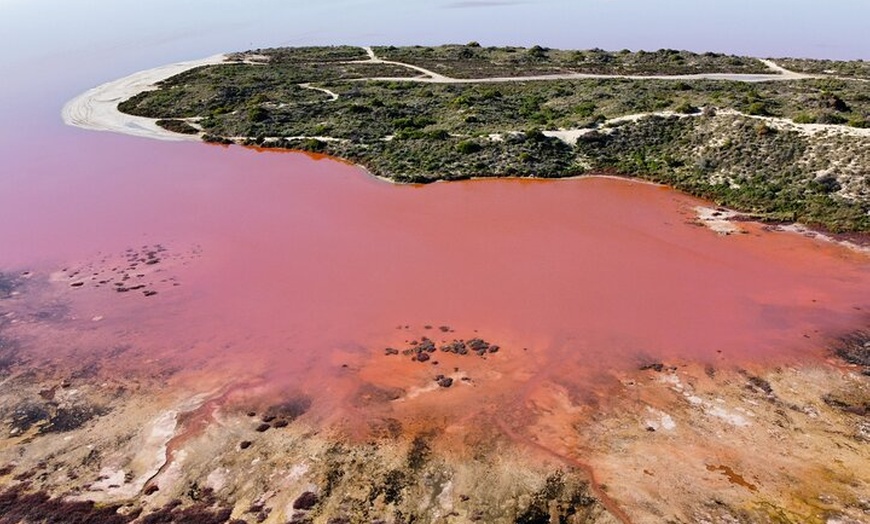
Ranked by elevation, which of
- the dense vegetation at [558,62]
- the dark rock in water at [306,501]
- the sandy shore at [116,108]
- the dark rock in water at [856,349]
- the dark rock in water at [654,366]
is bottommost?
the dark rock in water at [306,501]

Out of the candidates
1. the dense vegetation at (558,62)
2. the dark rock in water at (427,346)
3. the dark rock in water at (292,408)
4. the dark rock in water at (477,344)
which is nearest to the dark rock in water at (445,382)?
the dark rock in water at (427,346)

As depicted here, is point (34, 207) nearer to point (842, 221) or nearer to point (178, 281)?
point (178, 281)

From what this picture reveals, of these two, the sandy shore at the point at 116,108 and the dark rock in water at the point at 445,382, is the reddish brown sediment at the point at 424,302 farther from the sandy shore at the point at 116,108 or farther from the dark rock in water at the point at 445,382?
the sandy shore at the point at 116,108

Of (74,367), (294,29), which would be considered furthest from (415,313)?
(294,29)

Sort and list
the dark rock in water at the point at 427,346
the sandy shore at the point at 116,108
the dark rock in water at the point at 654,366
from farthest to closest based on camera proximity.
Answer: the sandy shore at the point at 116,108 < the dark rock in water at the point at 427,346 < the dark rock in water at the point at 654,366

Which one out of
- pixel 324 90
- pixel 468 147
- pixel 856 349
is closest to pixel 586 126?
pixel 468 147

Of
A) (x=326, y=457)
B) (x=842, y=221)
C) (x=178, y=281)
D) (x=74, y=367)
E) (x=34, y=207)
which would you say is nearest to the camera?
(x=326, y=457)
